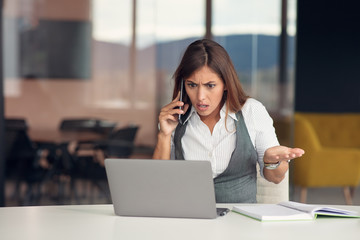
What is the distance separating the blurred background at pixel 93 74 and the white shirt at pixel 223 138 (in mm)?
2556

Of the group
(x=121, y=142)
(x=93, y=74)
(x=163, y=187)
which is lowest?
(x=121, y=142)

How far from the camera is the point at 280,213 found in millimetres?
2139

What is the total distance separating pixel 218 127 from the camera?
8.98ft

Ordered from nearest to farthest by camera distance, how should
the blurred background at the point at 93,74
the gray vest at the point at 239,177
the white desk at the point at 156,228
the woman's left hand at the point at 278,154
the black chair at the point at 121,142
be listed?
the white desk at the point at 156,228, the woman's left hand at the point at 278,154, the gray vest at the point at 239,177, the blurred background at the point at 93,74, the black chair at the point at 121,142

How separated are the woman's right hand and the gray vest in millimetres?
283

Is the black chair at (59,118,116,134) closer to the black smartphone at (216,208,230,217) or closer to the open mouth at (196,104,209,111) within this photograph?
the open mouth at (196,104,209,111)

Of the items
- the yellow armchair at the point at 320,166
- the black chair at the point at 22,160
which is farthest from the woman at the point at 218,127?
the yellow armchair at the point at 320,166

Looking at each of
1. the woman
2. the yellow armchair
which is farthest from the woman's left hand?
the yellow armchair

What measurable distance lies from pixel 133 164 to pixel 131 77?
10.7 feet

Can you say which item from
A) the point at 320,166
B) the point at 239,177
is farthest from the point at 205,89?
the point at 320,166

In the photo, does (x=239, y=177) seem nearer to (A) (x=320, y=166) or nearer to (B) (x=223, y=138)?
(B) (x=223, y=138)

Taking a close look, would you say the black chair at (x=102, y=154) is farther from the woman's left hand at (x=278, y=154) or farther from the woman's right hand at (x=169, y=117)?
the woman's left hand at (x=278, y=154)

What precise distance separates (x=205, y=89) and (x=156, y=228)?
0.88 m

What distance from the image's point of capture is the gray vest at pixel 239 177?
264 centimetres
